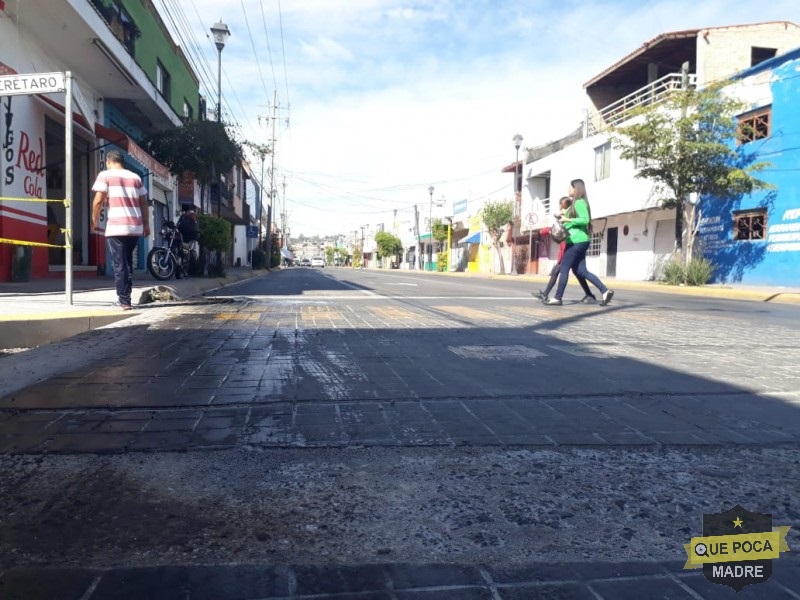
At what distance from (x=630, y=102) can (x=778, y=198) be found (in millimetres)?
10338

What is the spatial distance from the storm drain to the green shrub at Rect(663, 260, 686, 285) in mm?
16720

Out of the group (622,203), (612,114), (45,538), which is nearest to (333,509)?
(45,538)

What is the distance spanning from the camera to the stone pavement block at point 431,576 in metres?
1.78

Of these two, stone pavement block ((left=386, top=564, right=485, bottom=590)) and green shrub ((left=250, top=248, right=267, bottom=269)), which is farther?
green shrub ((left=250, top=248, right=267, bottom=269))

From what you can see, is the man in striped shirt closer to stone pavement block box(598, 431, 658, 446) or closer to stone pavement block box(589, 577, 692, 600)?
stone pavement block box(598, 431, 658, 446)

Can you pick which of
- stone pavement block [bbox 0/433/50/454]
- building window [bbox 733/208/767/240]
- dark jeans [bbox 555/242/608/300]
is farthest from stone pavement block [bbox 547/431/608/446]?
building window [bbox 733/208/767/240]

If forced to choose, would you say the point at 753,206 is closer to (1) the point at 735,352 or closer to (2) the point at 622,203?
(2) the point at 622,203

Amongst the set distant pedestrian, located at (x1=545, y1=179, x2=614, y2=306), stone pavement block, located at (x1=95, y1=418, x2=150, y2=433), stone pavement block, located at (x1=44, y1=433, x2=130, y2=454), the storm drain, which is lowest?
stone pavement block, located at (x1=44, y1=433, x2=130, y2=454)

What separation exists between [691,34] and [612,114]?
566cm

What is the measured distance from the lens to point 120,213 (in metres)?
7.30

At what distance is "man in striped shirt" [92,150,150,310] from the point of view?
23.9 ft

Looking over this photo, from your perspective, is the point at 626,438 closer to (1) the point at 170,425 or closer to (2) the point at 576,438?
(2) the point at 576,438

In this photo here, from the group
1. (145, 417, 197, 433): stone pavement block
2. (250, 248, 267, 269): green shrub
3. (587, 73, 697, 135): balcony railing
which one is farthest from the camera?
(250, 248, 267, 269): green shrub

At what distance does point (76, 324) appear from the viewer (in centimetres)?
642
